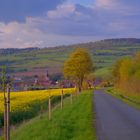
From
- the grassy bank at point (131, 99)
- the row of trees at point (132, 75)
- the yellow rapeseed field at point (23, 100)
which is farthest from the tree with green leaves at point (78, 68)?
the yellow rapeseed field at point (23, 100)

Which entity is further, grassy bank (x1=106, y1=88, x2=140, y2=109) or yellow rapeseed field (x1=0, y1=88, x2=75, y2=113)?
grassy bank (x1=106, y1=88, x2=140, y2=109)

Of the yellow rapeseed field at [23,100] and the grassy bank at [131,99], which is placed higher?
the yellow rapeseed field at [23,100]

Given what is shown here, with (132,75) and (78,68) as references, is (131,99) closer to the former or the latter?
(132,75)

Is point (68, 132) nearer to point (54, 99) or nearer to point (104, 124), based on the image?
point (104, 124)

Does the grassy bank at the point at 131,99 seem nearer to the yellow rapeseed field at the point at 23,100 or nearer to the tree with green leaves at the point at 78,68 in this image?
the yellow rapeseed field at the point at 23,100

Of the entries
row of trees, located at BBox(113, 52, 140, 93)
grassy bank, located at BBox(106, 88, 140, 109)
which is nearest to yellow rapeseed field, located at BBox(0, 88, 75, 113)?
grassy bank, located at BBox(106, 88, 140, 109)

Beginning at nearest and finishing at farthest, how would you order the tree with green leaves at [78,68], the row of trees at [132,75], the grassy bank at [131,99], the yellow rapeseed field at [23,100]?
1. the yellow rapeseed field at [23,100]
2. the grassy bank at [131,99]
3. the row of trees at [132,75]
4. the tree with green leaves at [78,68]

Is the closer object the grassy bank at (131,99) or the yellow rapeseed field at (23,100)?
the yellow rapeseed field at (23,100)

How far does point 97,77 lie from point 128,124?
439 ft

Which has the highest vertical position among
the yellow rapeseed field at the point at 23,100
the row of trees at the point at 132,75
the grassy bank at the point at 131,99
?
the row of trees at the point at 132,75

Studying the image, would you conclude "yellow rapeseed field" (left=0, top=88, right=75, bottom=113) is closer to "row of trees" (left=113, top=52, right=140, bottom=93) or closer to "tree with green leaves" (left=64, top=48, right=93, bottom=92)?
"row of trees" (left=113, top=52, right=140, bottom=93)

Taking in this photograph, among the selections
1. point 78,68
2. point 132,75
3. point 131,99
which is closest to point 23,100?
point 131,99

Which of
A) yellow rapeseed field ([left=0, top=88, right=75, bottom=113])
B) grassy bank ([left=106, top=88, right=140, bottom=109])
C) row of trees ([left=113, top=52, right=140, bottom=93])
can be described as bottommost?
grassy bank ([left=106, top=88, right=140, bottom=109])

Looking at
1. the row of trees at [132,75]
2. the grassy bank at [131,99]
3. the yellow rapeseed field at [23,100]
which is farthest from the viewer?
the row of trees at [132,75]
